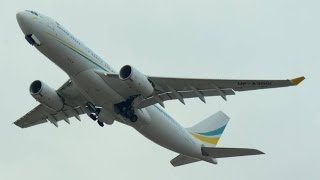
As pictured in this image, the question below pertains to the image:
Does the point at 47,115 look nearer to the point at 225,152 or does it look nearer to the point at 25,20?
the point at 25,20

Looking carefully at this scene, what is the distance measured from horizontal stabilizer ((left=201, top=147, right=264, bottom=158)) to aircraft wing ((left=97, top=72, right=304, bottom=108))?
14.9 ft

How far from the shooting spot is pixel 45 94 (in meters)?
38.2

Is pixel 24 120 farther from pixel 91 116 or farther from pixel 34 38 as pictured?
pixel 34 38

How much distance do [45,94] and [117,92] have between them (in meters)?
4.65

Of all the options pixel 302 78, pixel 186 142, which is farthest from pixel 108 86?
pixel 302 78

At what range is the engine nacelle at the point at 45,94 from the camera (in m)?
38.0

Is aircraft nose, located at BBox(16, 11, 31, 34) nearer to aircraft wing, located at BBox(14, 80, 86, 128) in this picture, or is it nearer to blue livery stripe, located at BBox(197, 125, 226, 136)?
aircraft wing, located at BBox(14, 80, 86, 128)

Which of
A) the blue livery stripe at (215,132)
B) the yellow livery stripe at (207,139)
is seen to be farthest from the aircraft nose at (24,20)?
the blue livery stripe at (215,132)

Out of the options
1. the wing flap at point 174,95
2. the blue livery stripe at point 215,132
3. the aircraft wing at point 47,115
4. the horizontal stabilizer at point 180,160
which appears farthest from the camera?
the blue livery stripe at point 215,132

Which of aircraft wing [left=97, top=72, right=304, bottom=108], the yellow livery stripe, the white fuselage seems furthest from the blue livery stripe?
aircraft wing [left=97, top=72, right=304, bottom=108]

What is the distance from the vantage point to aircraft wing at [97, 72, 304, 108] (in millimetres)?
35031

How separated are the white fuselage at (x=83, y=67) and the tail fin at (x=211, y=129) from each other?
181 inches

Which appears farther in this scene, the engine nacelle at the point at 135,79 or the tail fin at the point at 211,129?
the tail fin at the point at 211,129

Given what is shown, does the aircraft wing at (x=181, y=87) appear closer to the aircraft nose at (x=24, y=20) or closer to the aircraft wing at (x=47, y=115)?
the aircraft nose at (x=24, y=20)
